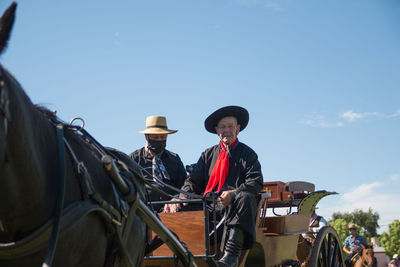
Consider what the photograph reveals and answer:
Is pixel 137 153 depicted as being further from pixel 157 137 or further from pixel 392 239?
pixel 392 239

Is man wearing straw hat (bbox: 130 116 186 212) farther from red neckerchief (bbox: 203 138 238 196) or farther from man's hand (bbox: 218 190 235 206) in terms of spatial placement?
man's hand (bbox: 218 190 235 206)

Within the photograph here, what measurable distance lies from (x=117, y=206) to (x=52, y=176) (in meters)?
0.61

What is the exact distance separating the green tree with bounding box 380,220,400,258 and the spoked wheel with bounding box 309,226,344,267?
33.9m

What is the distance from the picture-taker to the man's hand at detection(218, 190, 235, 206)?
4.62 metres

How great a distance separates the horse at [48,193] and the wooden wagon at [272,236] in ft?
3.57

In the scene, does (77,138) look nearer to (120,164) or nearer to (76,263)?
(120,164)

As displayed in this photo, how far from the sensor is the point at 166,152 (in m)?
6.09

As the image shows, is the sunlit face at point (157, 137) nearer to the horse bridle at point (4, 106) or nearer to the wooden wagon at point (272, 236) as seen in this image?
the wooden wagon at point (272, 236)

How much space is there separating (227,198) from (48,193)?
8.40 feet

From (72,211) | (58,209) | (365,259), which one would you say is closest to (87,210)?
(72,211)

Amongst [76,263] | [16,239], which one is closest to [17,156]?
[16,239]

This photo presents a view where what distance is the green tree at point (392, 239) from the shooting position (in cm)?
3766

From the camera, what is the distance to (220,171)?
5.21 m

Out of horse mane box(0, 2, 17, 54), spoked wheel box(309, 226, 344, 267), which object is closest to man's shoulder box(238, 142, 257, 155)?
spoked wheel box(309, 226, 344, 267)
